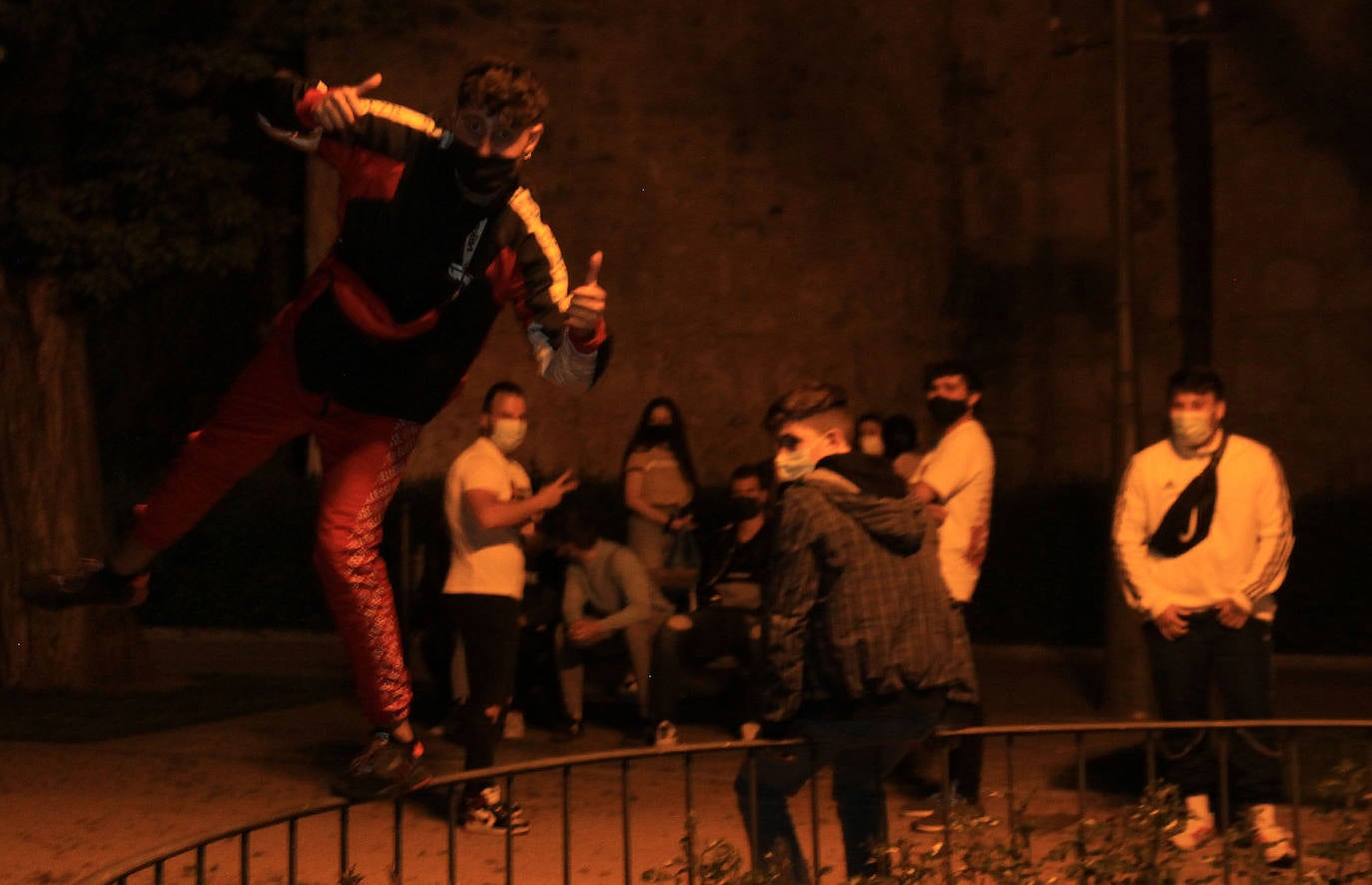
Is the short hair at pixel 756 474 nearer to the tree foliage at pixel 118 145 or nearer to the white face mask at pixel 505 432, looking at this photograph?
the white face mask at pixel 505 432

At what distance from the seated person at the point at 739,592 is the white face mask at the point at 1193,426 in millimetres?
2864

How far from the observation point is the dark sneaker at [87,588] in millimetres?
5277

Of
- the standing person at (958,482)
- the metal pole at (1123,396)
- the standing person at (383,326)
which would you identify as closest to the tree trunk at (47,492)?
the standing person at (958,482)

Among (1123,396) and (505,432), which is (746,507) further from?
(1123,396)

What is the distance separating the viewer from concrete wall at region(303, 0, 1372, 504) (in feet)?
51.8

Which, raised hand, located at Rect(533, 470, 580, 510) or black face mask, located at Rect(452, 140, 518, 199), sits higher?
black face mask, located at Rect(452, 140, 518, 199)

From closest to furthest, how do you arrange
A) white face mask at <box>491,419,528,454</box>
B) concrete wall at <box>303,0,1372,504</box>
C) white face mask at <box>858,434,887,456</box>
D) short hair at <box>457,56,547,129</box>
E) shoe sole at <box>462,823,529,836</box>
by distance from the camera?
short hair at <box>457,56,547,129</box> → shoe sole at <box>462,823,529,836</box> → white face mask at <box>491,419,528,454</box> → white face mask at <box>858,434,887,456</box> → concrete wall at <box>303,0,1372,504</box>

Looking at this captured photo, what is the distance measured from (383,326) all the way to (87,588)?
1297mm

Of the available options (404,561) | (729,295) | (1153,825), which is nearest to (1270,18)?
(729,295)

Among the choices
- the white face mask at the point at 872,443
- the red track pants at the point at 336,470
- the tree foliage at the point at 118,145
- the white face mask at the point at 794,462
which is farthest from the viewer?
the white face mask at the point at 872,443

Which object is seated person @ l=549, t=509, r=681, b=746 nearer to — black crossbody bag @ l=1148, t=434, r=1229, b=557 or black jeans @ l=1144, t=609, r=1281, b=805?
black jeans @ l=1144, t=609, r=1281, b=805

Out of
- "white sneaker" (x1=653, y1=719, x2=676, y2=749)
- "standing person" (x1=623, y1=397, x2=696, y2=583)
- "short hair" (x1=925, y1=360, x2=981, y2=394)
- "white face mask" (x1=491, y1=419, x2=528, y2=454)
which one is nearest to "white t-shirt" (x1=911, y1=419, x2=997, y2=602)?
"short hair" (x1=925, y1=360, x2=981, y2=394)

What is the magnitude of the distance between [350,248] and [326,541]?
73cm

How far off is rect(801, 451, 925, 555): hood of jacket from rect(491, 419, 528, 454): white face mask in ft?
7.69
